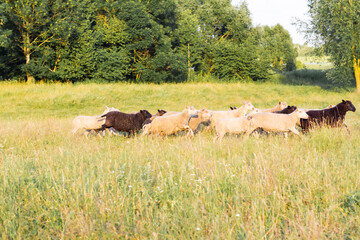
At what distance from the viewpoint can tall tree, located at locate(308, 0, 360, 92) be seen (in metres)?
31.0

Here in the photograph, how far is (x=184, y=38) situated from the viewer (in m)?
54.7

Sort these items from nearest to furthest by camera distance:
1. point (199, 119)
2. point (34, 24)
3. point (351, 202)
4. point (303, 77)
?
point (351, 202), point (199, 119), point (34, 24), point (303, 77)

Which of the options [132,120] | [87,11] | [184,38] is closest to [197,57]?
[184,38]

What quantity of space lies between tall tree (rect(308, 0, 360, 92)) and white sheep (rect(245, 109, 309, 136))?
24170 mm

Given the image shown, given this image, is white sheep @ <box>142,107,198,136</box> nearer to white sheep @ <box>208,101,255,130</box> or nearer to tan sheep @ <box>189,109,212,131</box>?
tan sheep @ <box>189,109,212,131</box>

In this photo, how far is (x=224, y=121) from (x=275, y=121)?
158 cm

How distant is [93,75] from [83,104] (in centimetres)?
1488

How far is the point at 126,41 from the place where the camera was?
146 ft

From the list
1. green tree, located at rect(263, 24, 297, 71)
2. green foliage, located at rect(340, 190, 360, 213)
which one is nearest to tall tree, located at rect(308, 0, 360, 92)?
green foliage, located at rect(340, 190, 360, 213)

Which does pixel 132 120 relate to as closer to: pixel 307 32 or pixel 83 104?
pixel 83 104

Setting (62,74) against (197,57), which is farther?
(197,57)

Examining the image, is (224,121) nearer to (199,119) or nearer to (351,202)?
(199,119)

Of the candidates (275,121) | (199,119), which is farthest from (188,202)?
(199,119)

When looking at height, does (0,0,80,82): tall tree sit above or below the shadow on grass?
above
